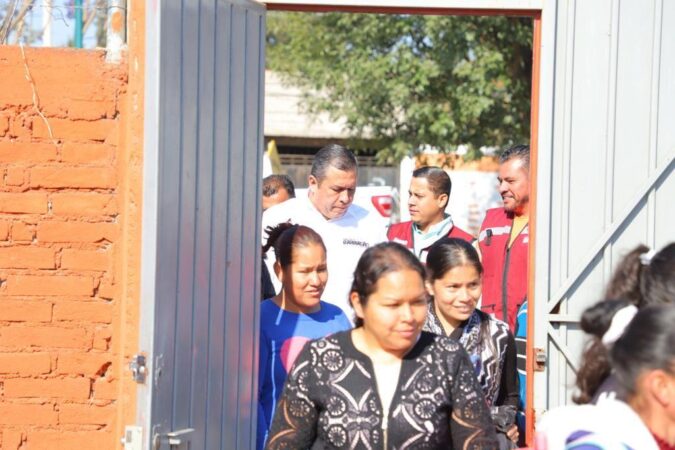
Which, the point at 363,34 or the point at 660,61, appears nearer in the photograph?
the point at 660,61

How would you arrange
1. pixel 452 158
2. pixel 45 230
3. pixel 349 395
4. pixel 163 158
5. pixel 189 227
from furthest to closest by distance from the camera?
pixel 452 158
pixel 45 230
pixel 189 227
pixel 163 158
pixel 349 395

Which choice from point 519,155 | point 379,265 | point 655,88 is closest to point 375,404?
point 379,265

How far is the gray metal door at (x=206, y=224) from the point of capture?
4.33 meters

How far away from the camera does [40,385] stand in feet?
16.3

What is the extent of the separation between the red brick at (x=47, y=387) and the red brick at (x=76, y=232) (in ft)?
1.93

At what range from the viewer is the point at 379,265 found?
3.98m

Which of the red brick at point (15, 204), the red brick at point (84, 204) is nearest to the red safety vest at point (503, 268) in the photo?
the red brick at point (84, 204)

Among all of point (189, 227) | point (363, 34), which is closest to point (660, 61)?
point (189, 227)

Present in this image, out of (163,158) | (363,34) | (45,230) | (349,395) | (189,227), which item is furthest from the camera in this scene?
(363,34)

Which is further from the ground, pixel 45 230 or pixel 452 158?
pixel 452 158

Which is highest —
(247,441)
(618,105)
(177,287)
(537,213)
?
(618,105)

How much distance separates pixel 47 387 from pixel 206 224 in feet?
3.24

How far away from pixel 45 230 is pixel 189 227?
0.75 metres

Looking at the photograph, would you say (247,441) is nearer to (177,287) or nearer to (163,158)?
(177,287)
